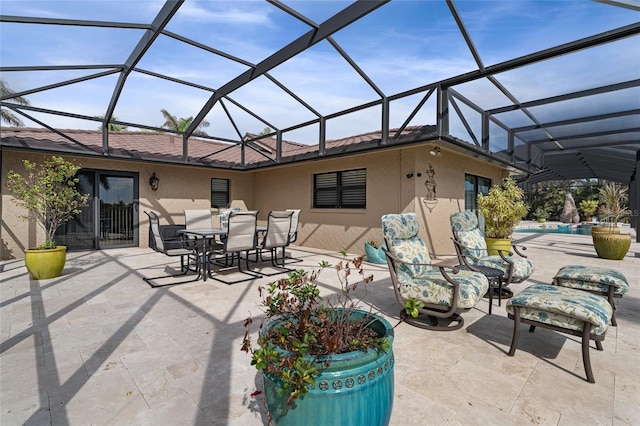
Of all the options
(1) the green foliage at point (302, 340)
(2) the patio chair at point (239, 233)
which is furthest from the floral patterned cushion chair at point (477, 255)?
(2) the patio chair at point (239, 233)

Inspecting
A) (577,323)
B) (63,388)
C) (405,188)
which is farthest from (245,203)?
(577,323)

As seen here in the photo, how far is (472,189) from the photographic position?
9062mm

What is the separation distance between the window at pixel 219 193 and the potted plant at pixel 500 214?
314 inches

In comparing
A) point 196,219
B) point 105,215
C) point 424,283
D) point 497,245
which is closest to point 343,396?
point 424,283

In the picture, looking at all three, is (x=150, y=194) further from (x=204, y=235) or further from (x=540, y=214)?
(x=540, y=214)

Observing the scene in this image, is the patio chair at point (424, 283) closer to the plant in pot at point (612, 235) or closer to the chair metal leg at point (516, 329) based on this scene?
the chair metal leg at point (516, 329)

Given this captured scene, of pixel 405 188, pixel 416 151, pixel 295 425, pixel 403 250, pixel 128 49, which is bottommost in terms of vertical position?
pixel 295 425

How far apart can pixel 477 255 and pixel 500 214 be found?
2476 mm

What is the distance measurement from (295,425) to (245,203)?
1055 cm

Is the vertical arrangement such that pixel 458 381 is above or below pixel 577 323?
below

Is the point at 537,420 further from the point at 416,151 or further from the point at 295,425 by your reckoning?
the point at 416,151

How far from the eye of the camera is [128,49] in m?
5.46

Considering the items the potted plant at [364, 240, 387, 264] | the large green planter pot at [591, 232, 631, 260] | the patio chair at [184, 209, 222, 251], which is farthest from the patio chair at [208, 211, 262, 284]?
the large green planter pot at [591, 232, 631, 260]

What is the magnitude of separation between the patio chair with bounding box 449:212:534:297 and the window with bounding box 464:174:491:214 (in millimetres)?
3908
